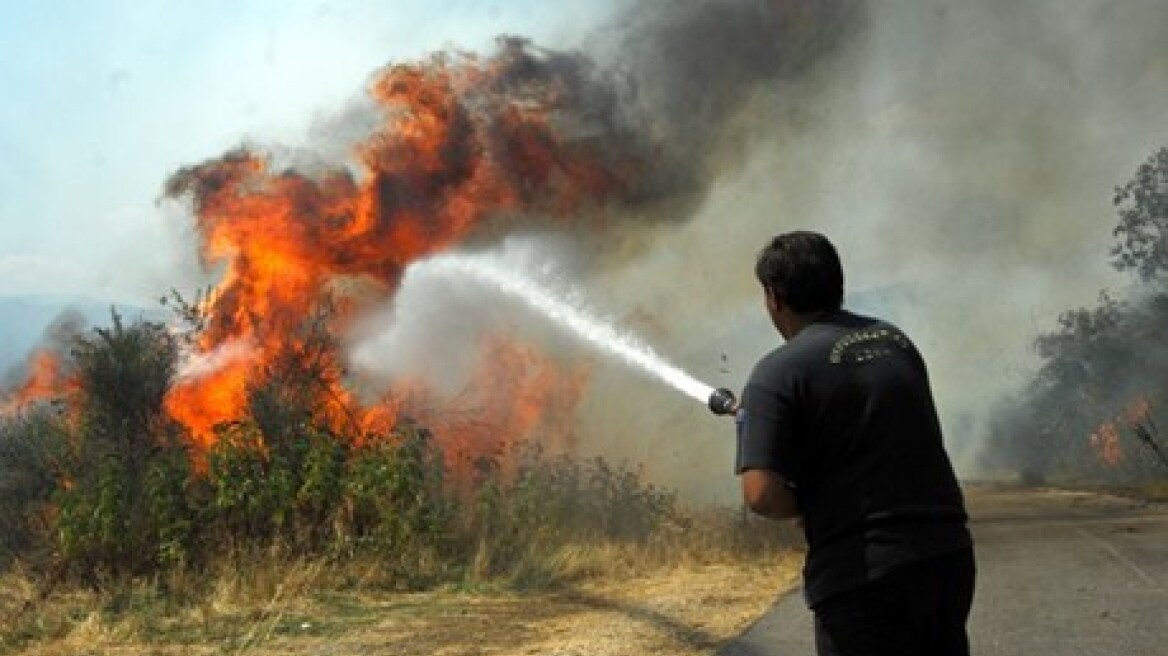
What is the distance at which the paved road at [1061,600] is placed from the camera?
23.1 ft

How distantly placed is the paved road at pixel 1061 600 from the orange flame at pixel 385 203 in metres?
7.92

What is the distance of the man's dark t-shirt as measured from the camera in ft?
9.44

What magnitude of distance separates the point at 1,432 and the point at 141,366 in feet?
6.40

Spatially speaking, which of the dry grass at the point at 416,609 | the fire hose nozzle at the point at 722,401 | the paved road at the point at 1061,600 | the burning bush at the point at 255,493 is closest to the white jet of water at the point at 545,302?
the burning bush at the point at 255,493

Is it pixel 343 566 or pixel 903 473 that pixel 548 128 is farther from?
pixel 903 473

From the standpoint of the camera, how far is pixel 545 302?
2036 centimetres

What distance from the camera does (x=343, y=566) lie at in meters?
10.8

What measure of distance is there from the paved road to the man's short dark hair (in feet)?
14.7

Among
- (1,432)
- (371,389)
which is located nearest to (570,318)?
(371,389)

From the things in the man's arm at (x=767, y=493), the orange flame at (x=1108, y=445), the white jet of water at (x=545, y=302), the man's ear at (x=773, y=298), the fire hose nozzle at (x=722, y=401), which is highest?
the white jet of water at (x=545, y=302)

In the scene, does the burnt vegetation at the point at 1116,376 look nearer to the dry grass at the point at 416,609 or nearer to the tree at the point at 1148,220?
the tree at the point at 1148,220

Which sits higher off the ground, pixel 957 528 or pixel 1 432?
pixel 1 432

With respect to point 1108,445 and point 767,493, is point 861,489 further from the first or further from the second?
point 1108,445

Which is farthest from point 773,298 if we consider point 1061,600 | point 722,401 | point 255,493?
point 255,493
